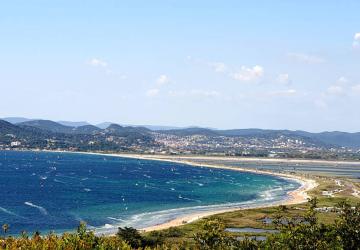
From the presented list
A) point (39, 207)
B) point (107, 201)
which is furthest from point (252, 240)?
point (107, 201)

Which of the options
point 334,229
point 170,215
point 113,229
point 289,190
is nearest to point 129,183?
point 289,190

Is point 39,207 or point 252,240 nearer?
point 252,240

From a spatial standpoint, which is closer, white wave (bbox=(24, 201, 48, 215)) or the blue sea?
the blue sea

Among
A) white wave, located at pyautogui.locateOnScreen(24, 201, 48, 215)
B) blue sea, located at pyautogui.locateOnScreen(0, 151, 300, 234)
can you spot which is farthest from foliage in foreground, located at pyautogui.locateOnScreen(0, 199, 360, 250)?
white wave, located at pyautogui.locateOnScreen(24, 201, 48, 215)

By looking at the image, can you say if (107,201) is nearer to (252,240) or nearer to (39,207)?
(39,207)

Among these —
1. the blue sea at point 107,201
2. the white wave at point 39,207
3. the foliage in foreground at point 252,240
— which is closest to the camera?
the foliage in foreground at point 252,240

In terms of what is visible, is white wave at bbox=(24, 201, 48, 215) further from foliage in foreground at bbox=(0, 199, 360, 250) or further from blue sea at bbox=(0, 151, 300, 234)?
foliage in foreground at bbox=(0, 199, 360, 250)

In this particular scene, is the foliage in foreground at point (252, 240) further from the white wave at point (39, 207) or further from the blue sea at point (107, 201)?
the white wave at point (39, 207)

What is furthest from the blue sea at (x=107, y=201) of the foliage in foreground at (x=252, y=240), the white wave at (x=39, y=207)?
the foliage in foreground at (x=252, y=240)

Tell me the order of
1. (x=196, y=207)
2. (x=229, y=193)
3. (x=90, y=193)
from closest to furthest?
(x=196, y=207)
(x=90, y=193)
(x=229, y=193)

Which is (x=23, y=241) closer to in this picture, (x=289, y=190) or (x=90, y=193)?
(x=90, y=193)

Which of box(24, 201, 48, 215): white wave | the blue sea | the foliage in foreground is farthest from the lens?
box(24, 201, 48, 215): white wave
